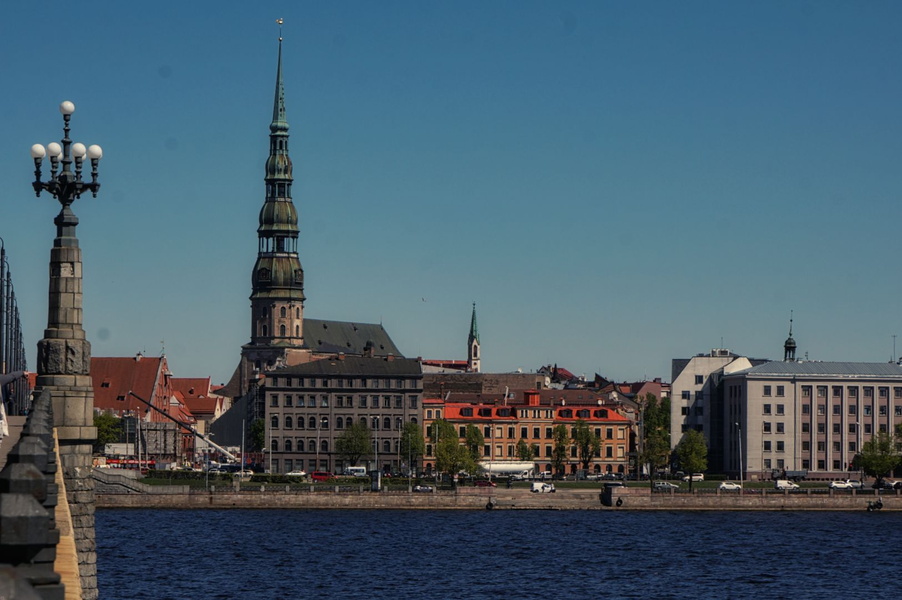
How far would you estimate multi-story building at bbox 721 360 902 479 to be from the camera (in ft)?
539

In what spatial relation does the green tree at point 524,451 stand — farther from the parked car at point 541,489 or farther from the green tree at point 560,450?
the parked car at point 541,489

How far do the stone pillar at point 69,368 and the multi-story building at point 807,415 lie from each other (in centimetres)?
13888

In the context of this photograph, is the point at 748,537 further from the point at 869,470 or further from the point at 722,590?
the point at 869,470

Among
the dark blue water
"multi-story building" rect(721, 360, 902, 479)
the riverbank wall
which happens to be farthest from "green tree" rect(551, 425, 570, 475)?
the dark blue water

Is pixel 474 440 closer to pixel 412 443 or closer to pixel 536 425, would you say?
pixel 412 443

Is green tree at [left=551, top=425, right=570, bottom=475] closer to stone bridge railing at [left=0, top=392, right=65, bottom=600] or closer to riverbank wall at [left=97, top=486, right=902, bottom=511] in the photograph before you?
riverbank wall at [left=97, top=486, right=902, bottom=511]

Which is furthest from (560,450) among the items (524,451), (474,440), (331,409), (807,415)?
(331,409)

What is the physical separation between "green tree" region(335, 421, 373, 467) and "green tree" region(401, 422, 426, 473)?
13.0 feet

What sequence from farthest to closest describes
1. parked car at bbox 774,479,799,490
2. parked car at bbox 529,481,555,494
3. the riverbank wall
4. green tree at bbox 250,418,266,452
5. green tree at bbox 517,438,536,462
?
green tree at bbox 250,418,266,452
green tree at bbox 517,438,536,462
parked car at bbox 774,479,799,490
parked car at bbox 529,481,555,494
the riverbank wall

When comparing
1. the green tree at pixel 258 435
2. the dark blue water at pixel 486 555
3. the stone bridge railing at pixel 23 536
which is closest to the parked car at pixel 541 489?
the dark blue water at pixel 486 555

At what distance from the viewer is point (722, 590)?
2950 inches

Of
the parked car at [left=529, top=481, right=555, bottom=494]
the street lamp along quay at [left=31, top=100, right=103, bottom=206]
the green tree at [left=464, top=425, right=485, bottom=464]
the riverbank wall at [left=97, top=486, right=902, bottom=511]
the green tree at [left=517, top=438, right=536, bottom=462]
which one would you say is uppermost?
the street lamp along quay at [left=31, top=100, right=103, bottom=206]

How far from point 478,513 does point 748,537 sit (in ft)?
96.1

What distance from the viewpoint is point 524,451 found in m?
177
